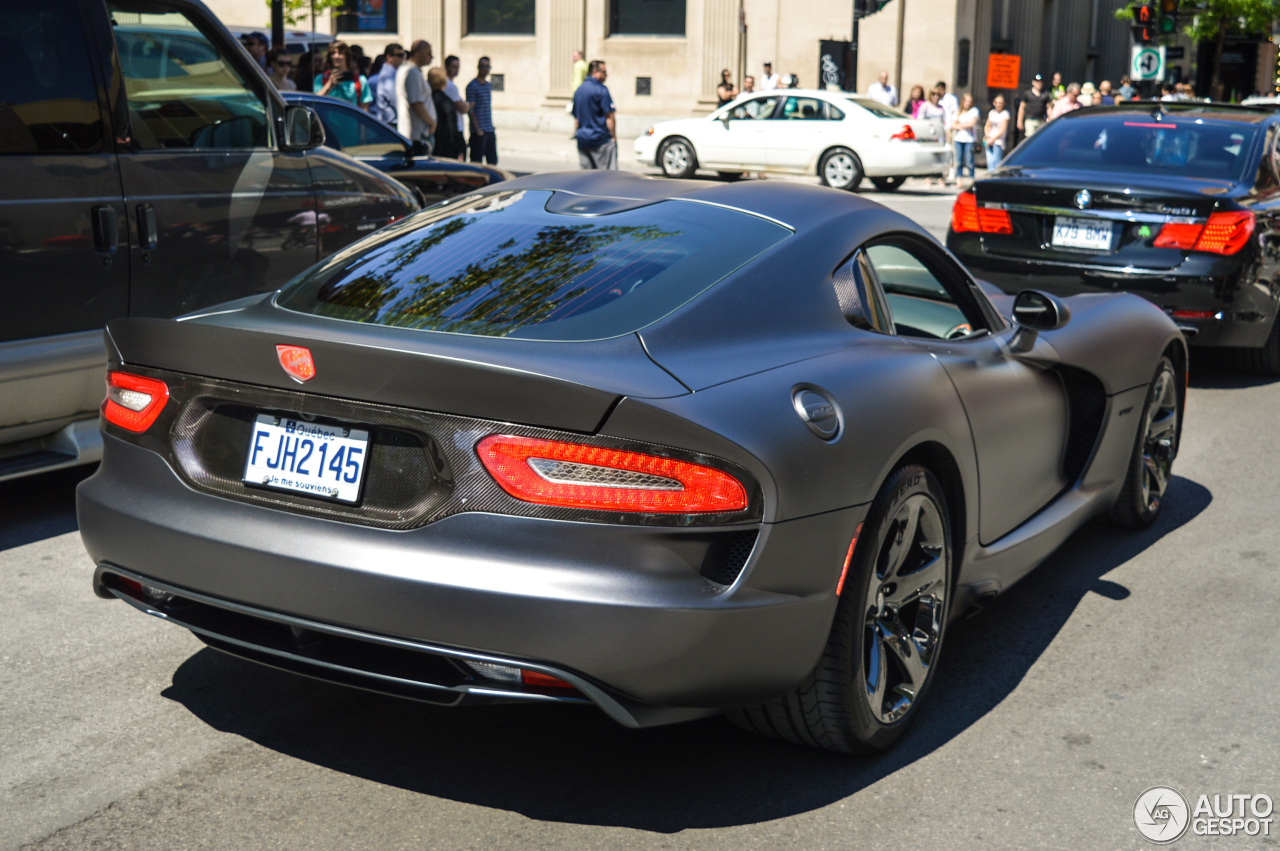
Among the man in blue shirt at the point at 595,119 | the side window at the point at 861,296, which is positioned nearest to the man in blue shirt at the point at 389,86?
the man in blue shirt at the point at 595,119

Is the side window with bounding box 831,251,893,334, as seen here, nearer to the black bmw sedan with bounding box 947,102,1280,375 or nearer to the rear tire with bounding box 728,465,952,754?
the rear tire with bounding box 728,465,952,754

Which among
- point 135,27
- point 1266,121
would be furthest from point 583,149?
point 135,27

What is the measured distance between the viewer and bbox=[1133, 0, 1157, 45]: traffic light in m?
23.5

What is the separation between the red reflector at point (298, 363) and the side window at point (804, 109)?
20612mm

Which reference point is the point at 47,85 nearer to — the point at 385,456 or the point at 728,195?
the point at 728,195

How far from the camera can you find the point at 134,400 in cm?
342

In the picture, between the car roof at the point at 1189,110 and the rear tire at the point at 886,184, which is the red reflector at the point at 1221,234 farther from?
the rear tire at the point at 886,184

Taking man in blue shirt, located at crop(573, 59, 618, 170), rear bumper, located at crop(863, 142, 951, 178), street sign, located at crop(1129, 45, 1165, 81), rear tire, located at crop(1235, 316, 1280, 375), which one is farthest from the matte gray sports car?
street sign, located at crop(1129, 45, 1165, 81)

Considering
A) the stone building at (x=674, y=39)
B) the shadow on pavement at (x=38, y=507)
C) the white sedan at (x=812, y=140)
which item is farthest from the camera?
the stone building at (x=674, y=39)

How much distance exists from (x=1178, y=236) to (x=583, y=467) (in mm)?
6361

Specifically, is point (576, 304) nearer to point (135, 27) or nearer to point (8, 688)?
point (8, 688)

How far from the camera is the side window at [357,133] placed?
10.5 meters

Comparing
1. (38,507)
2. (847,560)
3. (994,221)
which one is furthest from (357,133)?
(847,560)

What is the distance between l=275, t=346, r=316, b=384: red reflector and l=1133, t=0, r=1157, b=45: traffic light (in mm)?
23320
